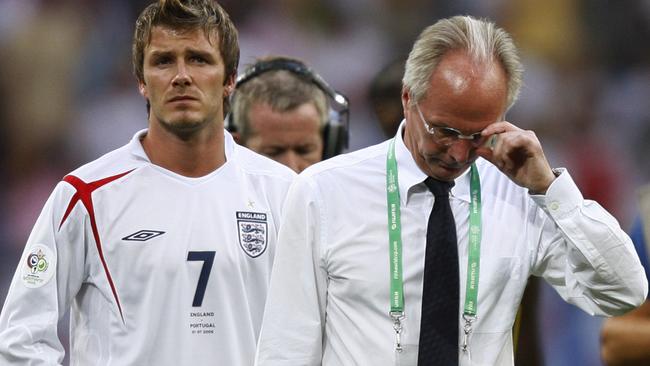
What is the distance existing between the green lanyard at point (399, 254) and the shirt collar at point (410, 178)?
1 centimetres

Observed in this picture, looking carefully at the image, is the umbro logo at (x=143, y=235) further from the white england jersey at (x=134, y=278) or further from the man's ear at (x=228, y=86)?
the man's ear at (x=228, y=86)

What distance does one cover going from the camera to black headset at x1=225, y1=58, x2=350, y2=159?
497cm

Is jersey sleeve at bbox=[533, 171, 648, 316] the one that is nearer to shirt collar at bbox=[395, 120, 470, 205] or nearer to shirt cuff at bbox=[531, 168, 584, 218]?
shirt cuff at bbox=[531, 168, 584, 218]

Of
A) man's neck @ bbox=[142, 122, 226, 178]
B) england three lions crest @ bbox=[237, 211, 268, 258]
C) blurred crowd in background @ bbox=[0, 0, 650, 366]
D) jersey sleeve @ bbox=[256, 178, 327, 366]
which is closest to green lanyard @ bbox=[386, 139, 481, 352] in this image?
jersey sleeve @ bbox=[256, 178, 327, 366]

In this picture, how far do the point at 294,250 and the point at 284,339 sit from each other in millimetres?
237

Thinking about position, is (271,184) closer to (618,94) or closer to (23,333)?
(23,333)

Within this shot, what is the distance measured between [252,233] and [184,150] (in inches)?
14.3

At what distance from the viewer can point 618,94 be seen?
7.41 meters

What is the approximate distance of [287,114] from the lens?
4.83m

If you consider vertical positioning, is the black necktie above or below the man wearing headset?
below

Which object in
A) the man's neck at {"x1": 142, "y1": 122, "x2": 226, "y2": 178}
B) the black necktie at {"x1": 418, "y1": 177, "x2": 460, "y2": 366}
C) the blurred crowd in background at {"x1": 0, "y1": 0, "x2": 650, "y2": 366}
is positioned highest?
the blurred crowd in background at {"x1": 0, "y1": 0, "x2": 650, "y2": 366}

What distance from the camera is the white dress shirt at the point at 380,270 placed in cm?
311

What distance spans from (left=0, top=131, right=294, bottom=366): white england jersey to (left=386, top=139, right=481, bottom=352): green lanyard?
32.4 inches

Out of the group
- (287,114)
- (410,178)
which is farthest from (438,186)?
(287,114)
